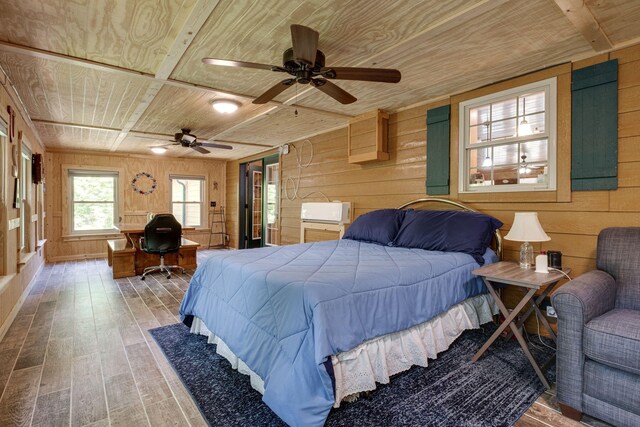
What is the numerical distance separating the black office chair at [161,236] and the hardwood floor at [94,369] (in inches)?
37.9

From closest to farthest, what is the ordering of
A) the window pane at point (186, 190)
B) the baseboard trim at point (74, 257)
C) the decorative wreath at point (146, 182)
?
the baseboard trim at point (74, 257) < the decorative wreath at point (146, 182) < the window pane at point (186, 190)

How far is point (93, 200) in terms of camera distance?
279 inches

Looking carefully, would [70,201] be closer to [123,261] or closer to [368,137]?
[123,261]

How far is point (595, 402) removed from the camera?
1725 millimetres

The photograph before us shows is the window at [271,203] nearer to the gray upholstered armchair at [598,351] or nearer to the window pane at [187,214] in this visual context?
the window pane at [187,214]

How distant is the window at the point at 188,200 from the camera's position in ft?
26.4

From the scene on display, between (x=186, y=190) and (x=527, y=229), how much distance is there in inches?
300

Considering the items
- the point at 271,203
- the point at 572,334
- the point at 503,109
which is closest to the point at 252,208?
the point at 271,203

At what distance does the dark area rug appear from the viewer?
1774mm

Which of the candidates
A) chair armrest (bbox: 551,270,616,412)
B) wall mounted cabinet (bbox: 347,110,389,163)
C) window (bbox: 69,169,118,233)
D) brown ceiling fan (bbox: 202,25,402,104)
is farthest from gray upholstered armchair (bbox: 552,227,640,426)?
window (bbox: 69,169,118,233)

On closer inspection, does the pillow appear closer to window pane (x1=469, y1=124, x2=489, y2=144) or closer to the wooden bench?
window pane (x1=469, y1=124, x2=489, y2=144)

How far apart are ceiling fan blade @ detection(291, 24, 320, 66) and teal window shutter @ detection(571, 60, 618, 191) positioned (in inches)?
85.4

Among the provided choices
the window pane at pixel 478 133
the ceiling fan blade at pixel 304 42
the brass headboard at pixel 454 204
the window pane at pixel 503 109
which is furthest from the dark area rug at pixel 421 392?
the window pane at pixel 503 109

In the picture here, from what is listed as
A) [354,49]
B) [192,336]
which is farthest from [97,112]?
[354,49]
